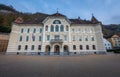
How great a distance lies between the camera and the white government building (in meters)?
31.4

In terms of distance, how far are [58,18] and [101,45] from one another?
18095 millimetres

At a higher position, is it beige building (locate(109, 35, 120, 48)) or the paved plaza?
beige building (locate(109, 35, 120, 48))

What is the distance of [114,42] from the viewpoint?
6066 centimetres

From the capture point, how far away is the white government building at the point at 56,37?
31438mm

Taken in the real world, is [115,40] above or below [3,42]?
above

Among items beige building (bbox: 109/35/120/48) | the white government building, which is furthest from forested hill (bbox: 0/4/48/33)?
beige building (bbox: 109/35/120/48)

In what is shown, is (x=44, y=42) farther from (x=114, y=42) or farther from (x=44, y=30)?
(x=114, y=42)

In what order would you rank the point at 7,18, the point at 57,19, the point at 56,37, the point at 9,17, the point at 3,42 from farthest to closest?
the point at 9,17, the point at 7,18, the point at 3,42, the point at 57,19, the point at 56,37

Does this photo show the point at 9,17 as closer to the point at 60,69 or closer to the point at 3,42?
the point at 3,42

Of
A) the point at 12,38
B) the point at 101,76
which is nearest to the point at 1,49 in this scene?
the point at 12,38

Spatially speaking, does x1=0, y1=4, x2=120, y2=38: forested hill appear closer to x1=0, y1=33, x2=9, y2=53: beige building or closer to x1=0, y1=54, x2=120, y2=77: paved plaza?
x1=0, y1=33, x2=9, y2=53: beige building

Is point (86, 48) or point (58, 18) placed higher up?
point (58, 18)

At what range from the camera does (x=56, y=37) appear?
1278 inches

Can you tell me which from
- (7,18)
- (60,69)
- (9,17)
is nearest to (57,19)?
(60,69)
